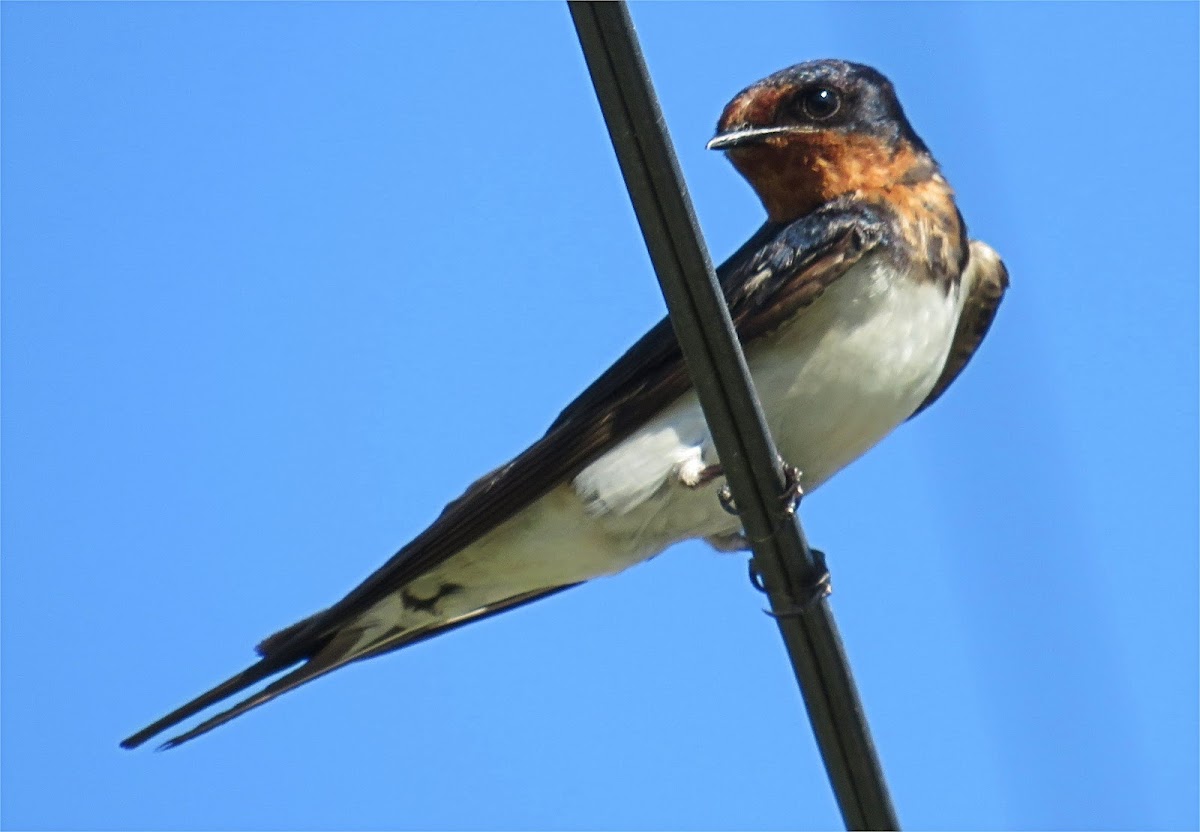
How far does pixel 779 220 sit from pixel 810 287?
512 millimetres

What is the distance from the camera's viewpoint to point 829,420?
3.56m

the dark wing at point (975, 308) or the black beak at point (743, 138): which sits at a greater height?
the black beak at point (743, 138)

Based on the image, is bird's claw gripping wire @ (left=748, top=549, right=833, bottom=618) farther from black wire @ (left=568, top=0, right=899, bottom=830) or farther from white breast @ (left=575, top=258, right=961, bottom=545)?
white breast @ (left=575, top=258, right=961, bottom=545)

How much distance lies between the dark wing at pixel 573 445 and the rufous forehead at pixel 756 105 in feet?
1.31

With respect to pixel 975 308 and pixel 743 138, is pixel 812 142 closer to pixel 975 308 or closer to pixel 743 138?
pixel 743 138

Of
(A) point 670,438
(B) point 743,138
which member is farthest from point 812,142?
(A) point 670,438

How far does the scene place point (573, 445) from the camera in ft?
11.9

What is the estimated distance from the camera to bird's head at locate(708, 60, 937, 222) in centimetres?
400

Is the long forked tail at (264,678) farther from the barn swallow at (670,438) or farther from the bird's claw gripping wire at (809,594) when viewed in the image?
the bird's claw gripping wire at (809,594)

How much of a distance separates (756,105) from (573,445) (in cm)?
96

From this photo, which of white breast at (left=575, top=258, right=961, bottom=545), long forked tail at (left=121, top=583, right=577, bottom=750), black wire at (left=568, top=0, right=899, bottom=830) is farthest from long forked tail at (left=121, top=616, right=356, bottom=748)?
black wire at (left=568, top=0, right=899, bottom=830)

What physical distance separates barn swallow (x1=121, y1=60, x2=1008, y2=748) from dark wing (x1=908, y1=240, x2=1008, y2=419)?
0.58ft

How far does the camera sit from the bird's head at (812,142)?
400 centimetres

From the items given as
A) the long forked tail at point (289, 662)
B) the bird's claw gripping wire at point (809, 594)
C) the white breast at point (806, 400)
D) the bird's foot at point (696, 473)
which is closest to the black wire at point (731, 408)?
the bird's claw gripping wire at point (809, 594)
